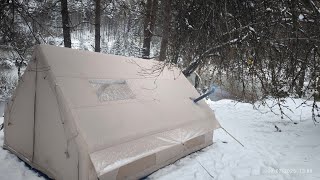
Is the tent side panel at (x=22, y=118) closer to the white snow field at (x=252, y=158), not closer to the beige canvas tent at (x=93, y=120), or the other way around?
the beige canvas tent at (x=93, y=120)

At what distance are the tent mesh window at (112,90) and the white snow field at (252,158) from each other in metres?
1.52

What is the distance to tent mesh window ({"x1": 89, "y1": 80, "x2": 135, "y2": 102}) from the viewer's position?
4.76m

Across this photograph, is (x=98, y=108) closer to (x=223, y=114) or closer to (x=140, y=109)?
(x=140, y=109)

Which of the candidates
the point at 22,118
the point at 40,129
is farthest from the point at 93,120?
the point at 22,118

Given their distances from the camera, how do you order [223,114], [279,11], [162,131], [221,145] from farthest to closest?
[223,114]
[221,145]
[162,131]
[279,11]

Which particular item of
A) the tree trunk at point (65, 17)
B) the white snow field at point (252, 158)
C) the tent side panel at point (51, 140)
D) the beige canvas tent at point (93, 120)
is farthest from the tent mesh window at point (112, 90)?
the tree trunk at point (65, 17)

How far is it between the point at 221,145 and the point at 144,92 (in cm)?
249

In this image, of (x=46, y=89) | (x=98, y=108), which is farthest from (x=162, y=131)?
(x=46, y=89)

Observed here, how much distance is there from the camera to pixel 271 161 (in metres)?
5.65

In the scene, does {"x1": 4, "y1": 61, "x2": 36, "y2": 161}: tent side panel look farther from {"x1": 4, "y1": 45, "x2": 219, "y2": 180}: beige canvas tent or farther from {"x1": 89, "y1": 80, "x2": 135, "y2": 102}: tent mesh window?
{"x1": 89, "y1": 80, "x2": 135, "y2": 102}: tent mesh window

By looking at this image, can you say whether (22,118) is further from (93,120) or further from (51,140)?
(93,120)

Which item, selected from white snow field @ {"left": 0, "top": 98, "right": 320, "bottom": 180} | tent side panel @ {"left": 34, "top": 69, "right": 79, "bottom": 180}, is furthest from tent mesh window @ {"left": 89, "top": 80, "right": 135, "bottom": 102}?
white snow field @ {"left": 0, "top": 98, "right": 320, "bottom": 180}

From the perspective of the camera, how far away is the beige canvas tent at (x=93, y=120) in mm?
4012

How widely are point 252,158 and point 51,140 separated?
398 cm
